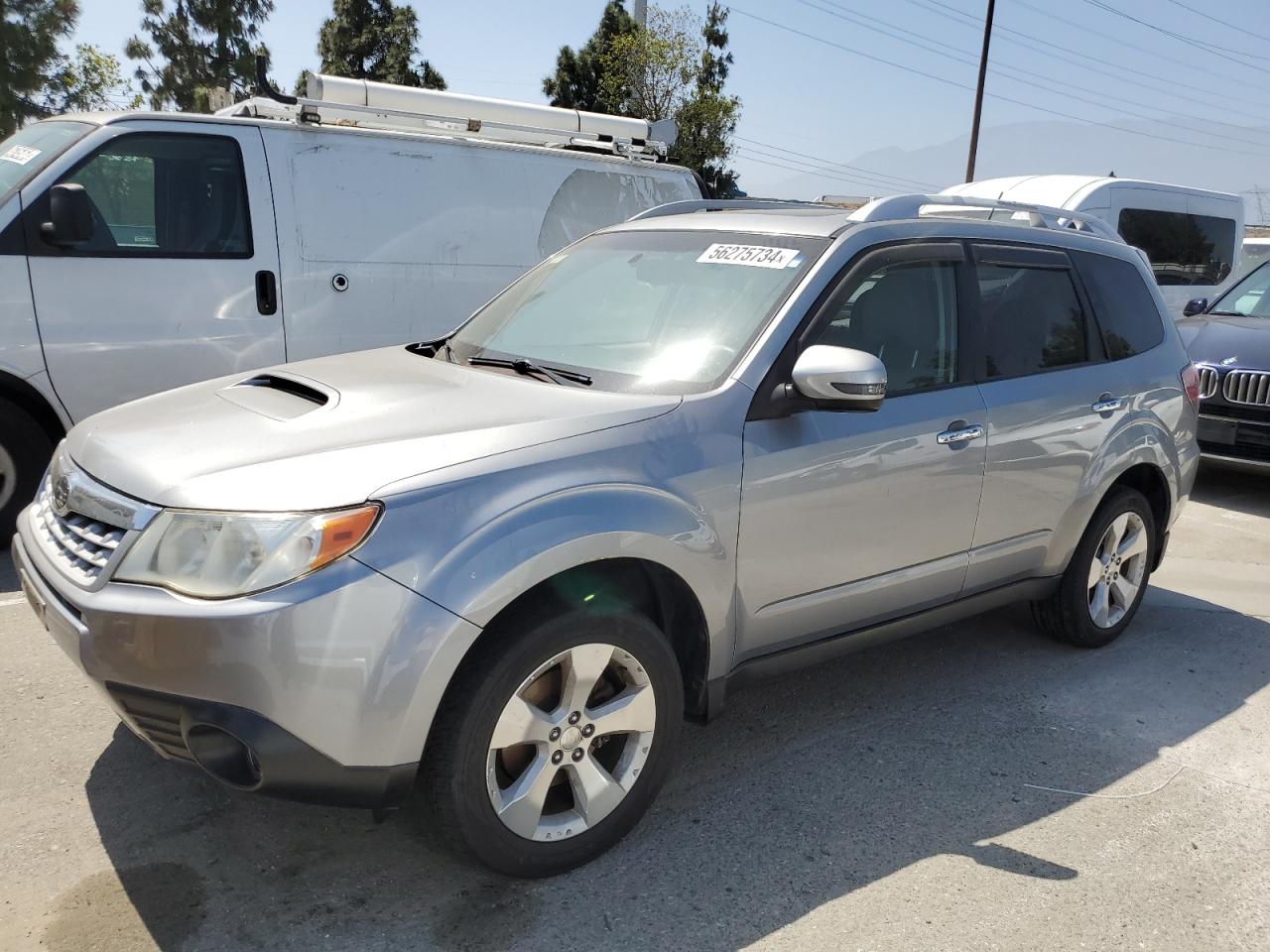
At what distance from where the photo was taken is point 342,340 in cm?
614

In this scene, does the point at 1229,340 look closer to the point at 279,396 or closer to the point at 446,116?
the point at 446,116

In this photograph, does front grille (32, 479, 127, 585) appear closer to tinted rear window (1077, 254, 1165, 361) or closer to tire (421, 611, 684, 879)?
tire (421, 611, 684, 879)

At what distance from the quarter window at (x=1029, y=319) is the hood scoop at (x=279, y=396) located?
234 cm

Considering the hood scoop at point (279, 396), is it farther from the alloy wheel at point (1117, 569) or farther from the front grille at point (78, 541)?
the alloy wheel at point (1117, 569)

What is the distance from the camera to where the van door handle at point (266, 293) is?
19.1 ft

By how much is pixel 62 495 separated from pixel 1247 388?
24.9 ft

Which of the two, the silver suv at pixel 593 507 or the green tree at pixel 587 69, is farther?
the green tree at pixel 587 69

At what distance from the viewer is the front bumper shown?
234 cm

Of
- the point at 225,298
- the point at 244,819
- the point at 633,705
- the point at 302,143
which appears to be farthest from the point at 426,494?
the point at 302,143

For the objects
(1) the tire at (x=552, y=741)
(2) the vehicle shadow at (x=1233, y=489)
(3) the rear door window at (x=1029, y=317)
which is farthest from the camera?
(2) the vehicle shadow at (x=1233, y=489)

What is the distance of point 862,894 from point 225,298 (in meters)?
4.48

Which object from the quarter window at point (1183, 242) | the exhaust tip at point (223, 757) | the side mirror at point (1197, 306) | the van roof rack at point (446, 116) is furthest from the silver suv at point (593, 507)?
the quarter window at point (1183, 242)

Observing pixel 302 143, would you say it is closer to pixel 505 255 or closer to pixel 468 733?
pixel 505 255

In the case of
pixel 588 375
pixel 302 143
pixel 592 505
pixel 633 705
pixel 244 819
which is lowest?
pixel 244 819
